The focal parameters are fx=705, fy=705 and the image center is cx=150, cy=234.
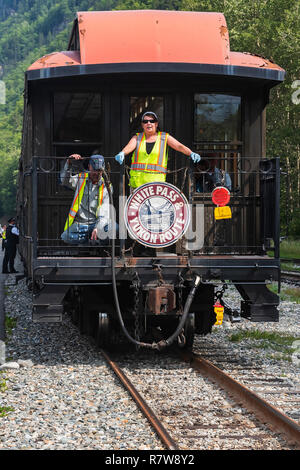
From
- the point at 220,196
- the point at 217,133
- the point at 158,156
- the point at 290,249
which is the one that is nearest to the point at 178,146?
the point at 158,156

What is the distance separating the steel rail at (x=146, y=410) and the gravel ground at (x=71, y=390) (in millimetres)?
59

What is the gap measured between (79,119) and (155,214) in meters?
1.74

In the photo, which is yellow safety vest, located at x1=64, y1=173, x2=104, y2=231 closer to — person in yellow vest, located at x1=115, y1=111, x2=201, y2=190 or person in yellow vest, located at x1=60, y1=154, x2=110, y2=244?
person in yellow vest, located at x1=60, y1=154, x2=110, y2=244

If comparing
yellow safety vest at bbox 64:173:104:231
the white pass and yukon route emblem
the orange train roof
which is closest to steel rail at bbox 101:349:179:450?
the white pass and yukon route emblem

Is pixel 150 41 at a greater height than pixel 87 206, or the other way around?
pixel 150 41

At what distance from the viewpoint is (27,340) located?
32.4ft

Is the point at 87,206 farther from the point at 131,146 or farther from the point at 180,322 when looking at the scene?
the point at 180,322

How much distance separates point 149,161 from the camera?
7.79 metres

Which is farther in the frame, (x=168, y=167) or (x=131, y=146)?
(x=168, y=167)

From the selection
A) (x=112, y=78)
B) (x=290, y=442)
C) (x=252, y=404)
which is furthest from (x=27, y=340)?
(x=290, y=442)

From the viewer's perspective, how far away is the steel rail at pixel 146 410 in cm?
509

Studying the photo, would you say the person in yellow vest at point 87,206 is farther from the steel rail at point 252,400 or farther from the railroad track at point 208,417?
the steel rail at point 252,400

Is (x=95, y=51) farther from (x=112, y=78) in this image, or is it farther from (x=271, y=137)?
(x=271, y=137)

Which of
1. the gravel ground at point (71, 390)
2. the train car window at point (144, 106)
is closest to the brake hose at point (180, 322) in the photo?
the gravel ground at point (71, 390)
